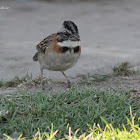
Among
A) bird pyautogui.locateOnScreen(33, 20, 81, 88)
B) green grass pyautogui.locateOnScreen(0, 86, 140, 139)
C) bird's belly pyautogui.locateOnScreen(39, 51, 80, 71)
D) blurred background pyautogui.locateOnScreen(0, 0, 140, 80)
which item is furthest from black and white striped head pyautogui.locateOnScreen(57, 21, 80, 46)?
blurred background pyautogui.locateOnScreen(0, 0, 140, 80)

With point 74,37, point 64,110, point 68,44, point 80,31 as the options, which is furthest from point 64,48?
point 80,31

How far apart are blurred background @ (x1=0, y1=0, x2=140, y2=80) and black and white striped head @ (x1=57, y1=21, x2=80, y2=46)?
1136 millimetres

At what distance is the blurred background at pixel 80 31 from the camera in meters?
7.98

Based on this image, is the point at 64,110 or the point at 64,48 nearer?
the point at 64,110

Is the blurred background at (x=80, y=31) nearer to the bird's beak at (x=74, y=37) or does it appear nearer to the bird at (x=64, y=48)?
→ the bird at (x=64, y=48)

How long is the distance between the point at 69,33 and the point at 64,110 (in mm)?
1418

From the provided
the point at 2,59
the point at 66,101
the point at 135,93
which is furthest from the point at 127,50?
the point at 66,101

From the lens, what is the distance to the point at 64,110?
4.34m

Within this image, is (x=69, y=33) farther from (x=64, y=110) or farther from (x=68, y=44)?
(x=64, y=110)

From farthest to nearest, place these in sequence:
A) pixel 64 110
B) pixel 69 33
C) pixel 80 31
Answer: pixel 80 31, pixel 69 33, pixel 64 110

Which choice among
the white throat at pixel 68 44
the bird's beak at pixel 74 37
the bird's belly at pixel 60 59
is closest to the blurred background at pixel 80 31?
the bird's belly at pixel 60 59

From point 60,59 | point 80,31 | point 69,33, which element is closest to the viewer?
point 69,33

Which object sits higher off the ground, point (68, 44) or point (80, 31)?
point (68, 44)

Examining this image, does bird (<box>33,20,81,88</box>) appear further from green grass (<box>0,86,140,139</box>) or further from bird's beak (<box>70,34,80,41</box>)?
green grass (<box>0,86,140,139</box>)
